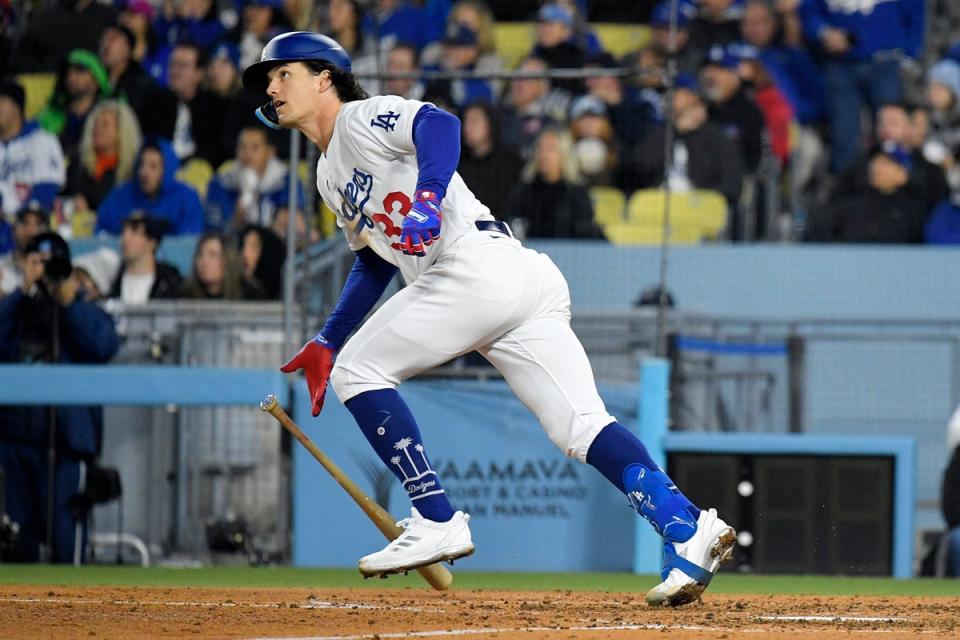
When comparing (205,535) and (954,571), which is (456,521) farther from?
(954,571)

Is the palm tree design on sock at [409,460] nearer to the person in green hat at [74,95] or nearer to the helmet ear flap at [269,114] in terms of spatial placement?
the helmet ear flap at [269,114]

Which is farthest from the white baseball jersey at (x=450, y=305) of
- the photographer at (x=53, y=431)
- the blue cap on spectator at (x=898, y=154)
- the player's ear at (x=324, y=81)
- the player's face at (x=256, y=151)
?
the blue cap on spectator at (x=898, y=154)

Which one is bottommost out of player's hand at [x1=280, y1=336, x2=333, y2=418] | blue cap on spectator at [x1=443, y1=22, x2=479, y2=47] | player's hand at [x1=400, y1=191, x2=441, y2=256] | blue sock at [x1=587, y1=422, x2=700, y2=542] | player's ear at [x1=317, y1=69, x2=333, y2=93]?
blue sock at [x1=587, y1=422, x2=700, y2=542]

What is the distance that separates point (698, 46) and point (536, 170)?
9.24 ft

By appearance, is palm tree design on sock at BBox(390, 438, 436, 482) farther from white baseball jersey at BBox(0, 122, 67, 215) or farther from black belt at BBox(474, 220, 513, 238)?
white baseball jersey at BBox(0, 122, 67, 215)

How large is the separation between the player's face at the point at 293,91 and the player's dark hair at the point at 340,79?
21 mm

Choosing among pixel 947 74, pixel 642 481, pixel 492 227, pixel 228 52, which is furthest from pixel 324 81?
pixel 947 74

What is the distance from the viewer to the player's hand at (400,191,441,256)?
4.32 m

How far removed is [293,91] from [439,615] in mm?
1695

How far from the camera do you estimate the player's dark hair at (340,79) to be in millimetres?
4910

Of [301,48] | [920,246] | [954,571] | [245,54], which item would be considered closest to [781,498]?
[954,571]

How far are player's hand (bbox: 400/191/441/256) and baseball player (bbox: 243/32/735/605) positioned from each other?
18 cm

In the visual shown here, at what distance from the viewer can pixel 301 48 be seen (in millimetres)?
4887

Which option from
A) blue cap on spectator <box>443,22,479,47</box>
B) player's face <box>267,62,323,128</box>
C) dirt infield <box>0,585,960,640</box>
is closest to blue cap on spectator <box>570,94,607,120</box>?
blue cap on spectator <box>443,22,479,47</box>
